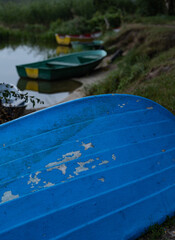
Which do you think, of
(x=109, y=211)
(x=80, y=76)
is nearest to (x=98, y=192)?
(x=109, y=211)

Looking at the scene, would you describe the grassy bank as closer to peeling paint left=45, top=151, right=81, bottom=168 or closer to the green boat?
peeling paint left=45, top=151, right=81, bottom=168

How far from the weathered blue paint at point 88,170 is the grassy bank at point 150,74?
148 centimetres

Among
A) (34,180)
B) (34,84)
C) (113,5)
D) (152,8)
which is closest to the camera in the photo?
(34,180)

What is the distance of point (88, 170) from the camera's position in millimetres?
1955

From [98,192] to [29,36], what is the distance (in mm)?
19138

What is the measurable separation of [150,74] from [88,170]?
15.3ft

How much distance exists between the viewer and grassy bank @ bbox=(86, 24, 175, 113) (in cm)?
433

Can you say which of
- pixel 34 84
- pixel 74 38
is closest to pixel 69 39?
pixel 74 38

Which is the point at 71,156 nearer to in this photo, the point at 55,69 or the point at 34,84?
the point at 55,69

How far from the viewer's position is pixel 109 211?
1.83 metres

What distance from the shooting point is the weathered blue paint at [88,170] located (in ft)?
5.65

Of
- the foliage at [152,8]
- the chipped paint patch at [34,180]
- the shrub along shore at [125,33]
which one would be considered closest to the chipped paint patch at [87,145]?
the chipped paint patch at [34,180]

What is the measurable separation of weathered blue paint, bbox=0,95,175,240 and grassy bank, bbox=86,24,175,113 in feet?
4.87

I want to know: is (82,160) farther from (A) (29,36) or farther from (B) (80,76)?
(A) (29,36)
